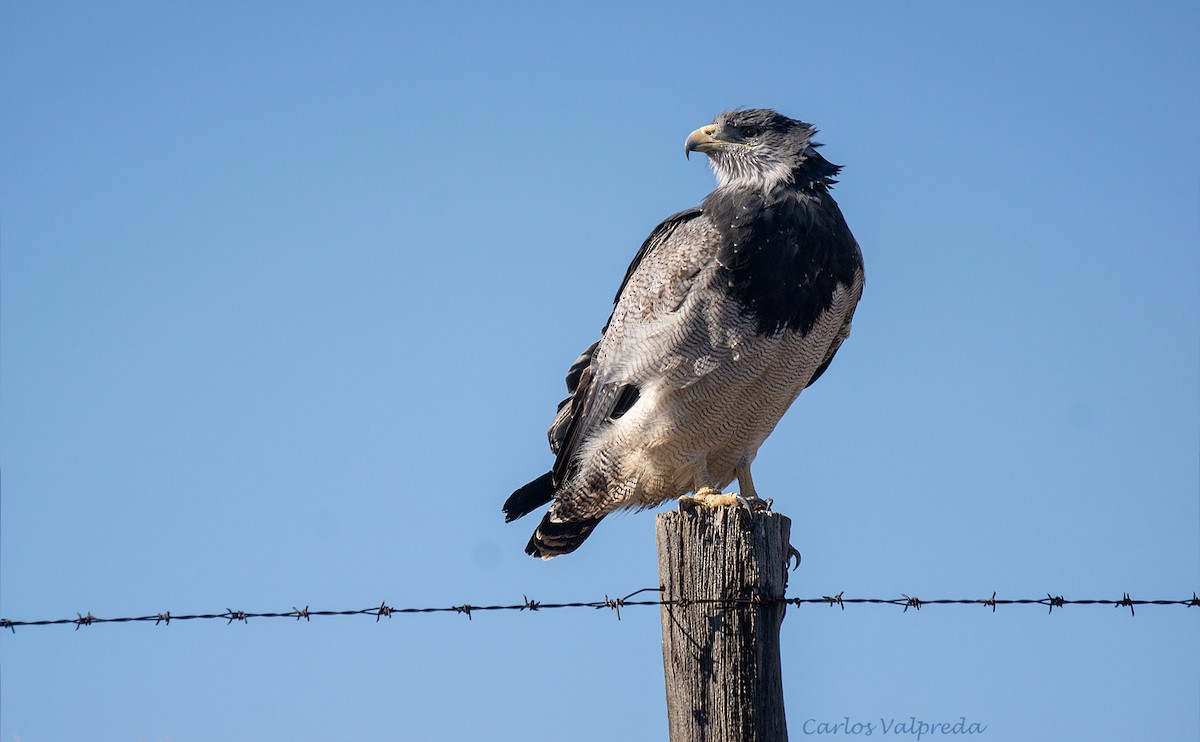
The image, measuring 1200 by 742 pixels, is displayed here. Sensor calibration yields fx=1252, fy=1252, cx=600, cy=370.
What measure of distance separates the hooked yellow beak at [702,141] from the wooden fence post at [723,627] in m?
2.72

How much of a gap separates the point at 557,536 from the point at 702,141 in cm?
208

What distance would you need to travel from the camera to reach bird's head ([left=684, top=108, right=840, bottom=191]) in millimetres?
5766

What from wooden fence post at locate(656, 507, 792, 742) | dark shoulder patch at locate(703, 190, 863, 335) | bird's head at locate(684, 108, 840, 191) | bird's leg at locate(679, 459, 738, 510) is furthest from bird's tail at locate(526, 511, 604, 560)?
wooden fence post at locate(656, 507, 792, 742)

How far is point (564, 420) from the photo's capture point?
620cm

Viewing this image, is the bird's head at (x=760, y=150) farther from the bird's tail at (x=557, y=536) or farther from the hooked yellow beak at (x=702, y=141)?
the bird's tail at (x=557, y=536)

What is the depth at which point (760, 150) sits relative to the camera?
19.4ft

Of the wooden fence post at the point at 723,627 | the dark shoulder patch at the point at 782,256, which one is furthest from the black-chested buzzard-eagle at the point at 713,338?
the wooden fence post at the point at 723,627

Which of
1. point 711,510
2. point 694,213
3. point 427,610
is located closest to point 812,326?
point 694,213

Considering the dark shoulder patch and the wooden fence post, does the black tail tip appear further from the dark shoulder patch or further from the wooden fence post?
the wooden fence post

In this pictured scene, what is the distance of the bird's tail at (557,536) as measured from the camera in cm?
622

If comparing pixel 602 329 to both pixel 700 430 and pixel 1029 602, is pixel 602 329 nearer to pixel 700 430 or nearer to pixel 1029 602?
pixel 700 430

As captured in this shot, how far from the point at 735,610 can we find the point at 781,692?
0.94ft

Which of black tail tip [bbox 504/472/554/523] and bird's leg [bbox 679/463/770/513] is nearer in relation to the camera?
bird's leg [bbox 679/463/770/513]

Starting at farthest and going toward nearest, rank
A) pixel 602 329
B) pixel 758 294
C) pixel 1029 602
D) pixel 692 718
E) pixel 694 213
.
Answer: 1. pixel 602 329
2. pixel 694 213
3. pixel 758 294
4. pixel 1029 602
5. pixel 692 718
